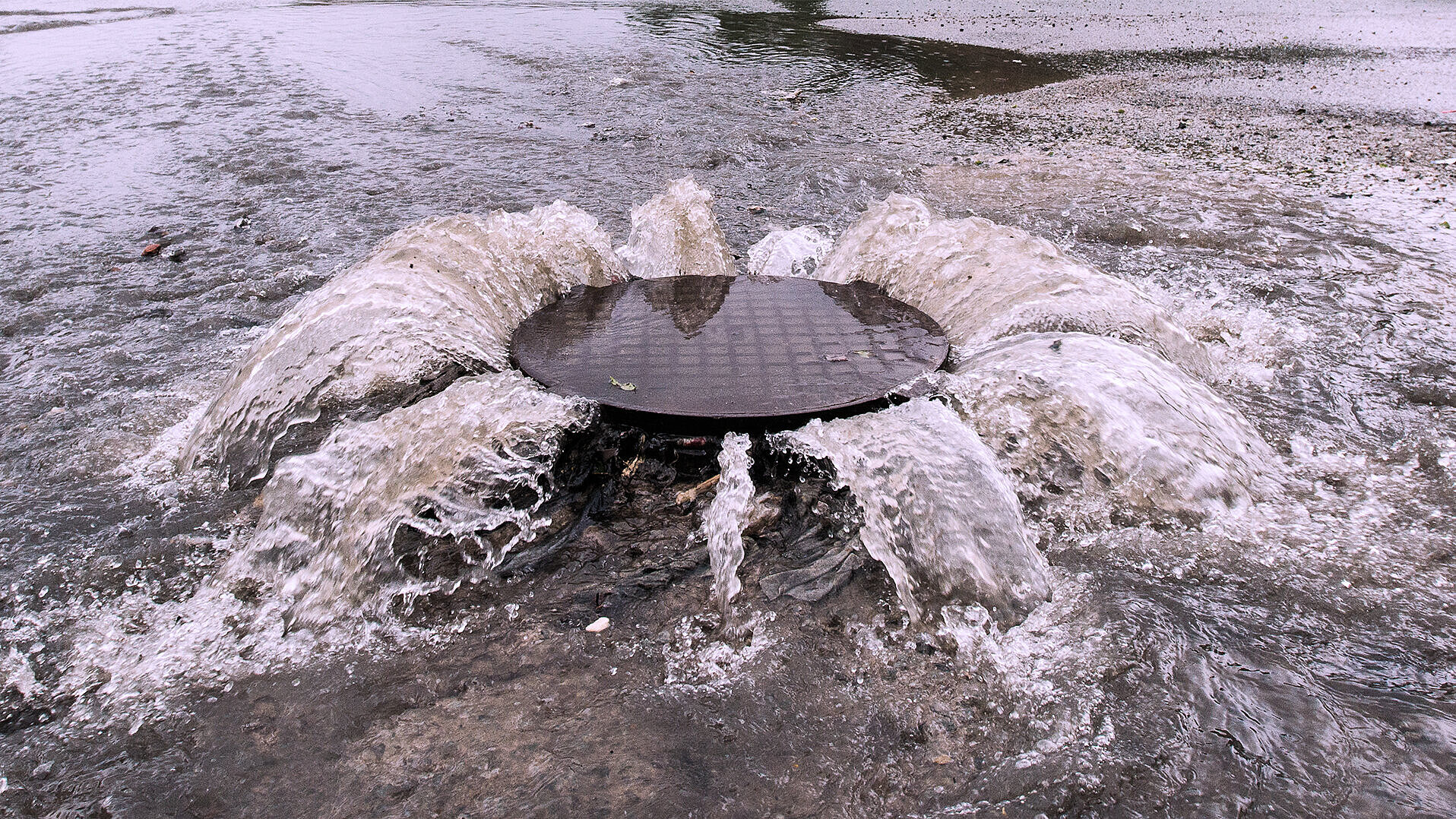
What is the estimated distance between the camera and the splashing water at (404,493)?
2867mm

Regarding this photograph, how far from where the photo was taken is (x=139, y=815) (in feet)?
7.02

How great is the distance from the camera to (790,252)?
17.9 feet

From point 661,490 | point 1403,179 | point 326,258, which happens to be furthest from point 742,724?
point 1403,179

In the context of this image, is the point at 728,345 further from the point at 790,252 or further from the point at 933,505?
the point at 790,252

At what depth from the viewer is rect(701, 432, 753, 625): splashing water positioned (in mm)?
2857

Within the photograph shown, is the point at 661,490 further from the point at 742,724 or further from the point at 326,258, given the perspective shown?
the point at 326,258

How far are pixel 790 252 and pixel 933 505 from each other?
285cm

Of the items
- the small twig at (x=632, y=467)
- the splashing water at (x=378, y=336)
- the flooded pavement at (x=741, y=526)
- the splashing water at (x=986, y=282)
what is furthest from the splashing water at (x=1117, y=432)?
the splashing water at (x=378, y=336)

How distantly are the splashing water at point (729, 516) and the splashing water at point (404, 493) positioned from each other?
1.94 ft

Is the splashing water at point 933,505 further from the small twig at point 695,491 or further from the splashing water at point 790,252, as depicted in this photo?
the splashing water at point 790,252

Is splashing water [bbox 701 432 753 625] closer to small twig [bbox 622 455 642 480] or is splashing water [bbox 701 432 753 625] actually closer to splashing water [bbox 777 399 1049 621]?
splashing water [bbox 777 399 1049 621]

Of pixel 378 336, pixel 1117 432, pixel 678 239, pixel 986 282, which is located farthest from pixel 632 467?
pixel 986 282

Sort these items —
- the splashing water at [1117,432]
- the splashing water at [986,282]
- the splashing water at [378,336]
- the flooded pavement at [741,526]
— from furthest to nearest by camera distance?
the splashing water at [986,282] < the splashing water at [378,336] < the splashing water at [1117,432] < the flooded pavement at [741,526]

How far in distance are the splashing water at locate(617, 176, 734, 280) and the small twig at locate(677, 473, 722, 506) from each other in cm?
167
